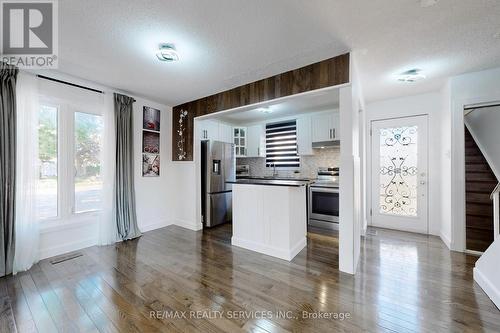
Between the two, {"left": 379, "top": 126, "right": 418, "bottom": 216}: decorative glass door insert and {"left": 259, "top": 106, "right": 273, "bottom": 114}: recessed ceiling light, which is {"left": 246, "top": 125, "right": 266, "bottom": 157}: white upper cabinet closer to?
{"left": 259, "top": 106, "right": 273, "bottom": 114}: recessed ceiling light

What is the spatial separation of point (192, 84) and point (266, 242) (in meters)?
2.74

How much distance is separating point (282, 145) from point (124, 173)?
11.9 feet

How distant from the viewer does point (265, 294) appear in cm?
207

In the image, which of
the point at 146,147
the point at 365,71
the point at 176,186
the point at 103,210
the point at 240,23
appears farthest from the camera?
the point at 176,186

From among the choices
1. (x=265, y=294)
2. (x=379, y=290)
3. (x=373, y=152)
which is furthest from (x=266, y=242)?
(x=373, y=152)

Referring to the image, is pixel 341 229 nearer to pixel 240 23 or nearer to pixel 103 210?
pixel 240 23

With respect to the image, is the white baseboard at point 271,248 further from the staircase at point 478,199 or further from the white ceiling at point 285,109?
the staircase at point 478,199

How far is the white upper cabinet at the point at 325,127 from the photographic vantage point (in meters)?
4.51

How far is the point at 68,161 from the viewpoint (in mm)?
3145

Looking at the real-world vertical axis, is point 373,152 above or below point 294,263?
above

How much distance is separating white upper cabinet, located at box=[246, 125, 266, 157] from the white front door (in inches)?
102

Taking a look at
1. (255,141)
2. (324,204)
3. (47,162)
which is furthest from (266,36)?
(255,141)

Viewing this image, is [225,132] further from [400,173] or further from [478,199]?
[478,199]

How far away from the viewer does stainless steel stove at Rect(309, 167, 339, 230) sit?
4059 millimetres
